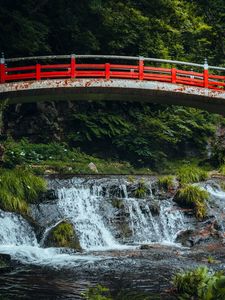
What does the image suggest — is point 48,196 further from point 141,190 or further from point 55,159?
point 55,159

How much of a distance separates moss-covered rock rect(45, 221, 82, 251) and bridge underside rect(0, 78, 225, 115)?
639cm

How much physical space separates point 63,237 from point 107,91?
7.56 metres

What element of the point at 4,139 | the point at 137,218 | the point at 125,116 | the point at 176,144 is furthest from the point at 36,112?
the point at 137,218

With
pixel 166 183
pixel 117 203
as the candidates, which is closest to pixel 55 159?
pixel 166 183

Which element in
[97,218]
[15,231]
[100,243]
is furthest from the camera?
[97,218]

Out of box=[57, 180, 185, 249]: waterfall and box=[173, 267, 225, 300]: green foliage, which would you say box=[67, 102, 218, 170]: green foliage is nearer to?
box=[57, 180, 185, 249]: waterfall

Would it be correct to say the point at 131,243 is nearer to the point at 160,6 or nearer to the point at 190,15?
the point at 160,6

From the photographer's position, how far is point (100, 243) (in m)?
16.1

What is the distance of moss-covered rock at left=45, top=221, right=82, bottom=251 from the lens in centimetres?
1502

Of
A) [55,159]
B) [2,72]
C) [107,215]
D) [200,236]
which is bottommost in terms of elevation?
[200,236]

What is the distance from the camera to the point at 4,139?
24656 millimetres

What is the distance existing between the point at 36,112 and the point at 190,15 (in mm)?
14081

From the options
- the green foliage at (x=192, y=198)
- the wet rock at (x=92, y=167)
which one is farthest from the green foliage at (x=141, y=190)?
the wet rock at (x=92, y=167)

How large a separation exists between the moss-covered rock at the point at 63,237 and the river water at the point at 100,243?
9.4 inches
